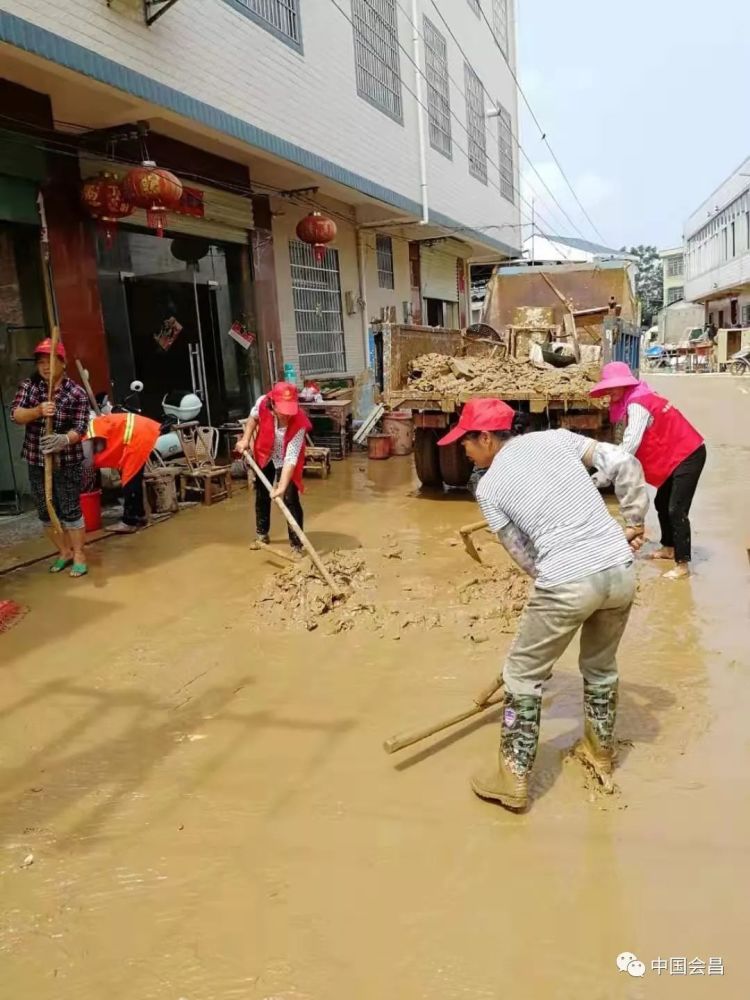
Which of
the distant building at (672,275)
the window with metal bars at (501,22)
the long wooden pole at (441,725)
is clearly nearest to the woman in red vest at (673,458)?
the long wooden pole at (441,725)

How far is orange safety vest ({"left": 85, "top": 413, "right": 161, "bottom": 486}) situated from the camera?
21.6 feet

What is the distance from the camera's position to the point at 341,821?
2.78 metres

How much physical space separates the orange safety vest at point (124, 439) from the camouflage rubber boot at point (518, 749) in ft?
15.8

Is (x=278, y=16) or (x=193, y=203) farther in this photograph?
(x=278, y=16)

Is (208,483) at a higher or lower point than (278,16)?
lower

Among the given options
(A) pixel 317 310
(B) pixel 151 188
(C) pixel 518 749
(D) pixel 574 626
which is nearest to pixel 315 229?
(A) pixel 317 310

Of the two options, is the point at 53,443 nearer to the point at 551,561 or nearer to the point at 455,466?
the point at 551,561

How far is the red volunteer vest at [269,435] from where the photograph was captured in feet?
19.5

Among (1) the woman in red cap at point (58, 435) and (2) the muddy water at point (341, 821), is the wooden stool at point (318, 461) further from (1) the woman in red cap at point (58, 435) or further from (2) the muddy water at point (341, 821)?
(2) the muddy water at point (341, 821)

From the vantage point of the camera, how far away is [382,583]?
5508 mm

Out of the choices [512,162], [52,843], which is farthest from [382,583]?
[512,162]

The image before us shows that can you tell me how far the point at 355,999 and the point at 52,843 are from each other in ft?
4.36

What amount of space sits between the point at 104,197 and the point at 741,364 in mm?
26150

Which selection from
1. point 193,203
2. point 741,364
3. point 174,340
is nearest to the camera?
point 193,203
